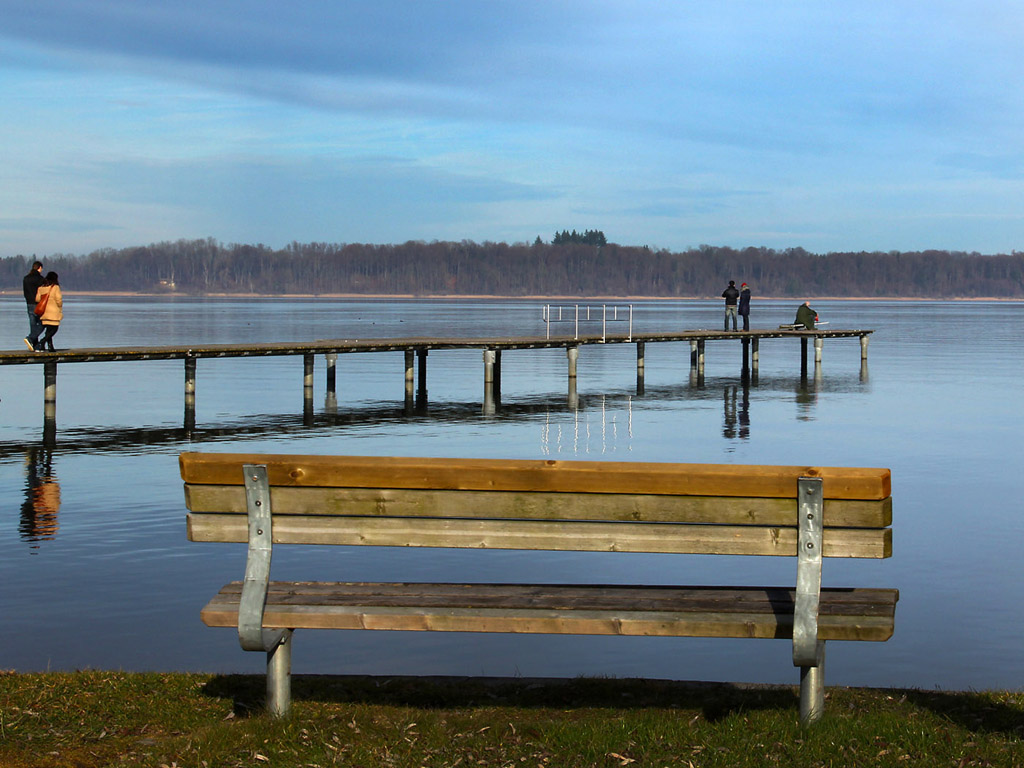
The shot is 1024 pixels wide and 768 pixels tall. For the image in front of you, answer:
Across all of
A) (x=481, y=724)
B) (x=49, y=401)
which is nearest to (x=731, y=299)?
(x=49, y=401)

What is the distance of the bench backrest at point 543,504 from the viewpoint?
5.29 metres

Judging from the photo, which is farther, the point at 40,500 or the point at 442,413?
the point at 442,413

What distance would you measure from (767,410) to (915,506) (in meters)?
16.3

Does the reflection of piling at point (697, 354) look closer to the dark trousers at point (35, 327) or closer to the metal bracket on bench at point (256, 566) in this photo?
the dark trousers at point (35, 327)

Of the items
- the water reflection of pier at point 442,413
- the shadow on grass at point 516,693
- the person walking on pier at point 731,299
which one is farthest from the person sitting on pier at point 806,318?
the shadow on grass at point 516,693

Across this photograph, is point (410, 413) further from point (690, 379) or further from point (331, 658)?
point (331, 658)

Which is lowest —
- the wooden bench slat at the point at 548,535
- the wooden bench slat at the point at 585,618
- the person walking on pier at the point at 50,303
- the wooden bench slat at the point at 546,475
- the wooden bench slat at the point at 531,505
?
the wooden bench slat at the point at 585,618

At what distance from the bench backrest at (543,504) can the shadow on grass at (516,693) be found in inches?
45.3

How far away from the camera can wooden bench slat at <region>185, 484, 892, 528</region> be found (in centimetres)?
530

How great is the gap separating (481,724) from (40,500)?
42.4 feet

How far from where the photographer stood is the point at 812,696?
568 cm

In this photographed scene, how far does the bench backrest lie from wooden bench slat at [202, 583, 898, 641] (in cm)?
31

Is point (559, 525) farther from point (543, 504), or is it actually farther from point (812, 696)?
point (812, 696)

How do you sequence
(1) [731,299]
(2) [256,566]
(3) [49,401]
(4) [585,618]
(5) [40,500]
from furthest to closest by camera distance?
(1) [731,299], (3) [49,401], (5) [40,500], (2) [256,566], (4) [585,618]
